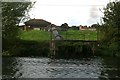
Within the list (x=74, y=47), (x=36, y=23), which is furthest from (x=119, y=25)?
(x=36, y=23)

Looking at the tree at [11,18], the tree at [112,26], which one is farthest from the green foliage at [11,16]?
the tree at [112,26]

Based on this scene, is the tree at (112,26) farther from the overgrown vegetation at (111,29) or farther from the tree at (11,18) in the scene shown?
the tree at (11,18)

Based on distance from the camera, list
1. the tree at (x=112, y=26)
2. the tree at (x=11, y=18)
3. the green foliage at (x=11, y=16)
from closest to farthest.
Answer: the green foliage at (x=11, y=16) → the tree at (x=11, y=18) → the tree at (x=112, y=26)

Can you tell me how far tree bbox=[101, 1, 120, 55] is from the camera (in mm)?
60000

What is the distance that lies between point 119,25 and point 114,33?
1.70 metres

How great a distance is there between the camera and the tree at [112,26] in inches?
2362

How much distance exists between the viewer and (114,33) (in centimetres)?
6047

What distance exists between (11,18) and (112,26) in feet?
74.0

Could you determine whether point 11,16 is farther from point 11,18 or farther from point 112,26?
point 112,26

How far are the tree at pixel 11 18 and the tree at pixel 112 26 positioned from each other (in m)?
14.5

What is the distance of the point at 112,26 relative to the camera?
6047cm

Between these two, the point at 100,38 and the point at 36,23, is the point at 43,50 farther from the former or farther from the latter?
the point at 36,23

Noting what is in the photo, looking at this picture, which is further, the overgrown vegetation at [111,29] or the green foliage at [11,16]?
the overgrown vegetation at [111,29]

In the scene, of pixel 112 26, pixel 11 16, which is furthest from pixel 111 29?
pixel 11 16
